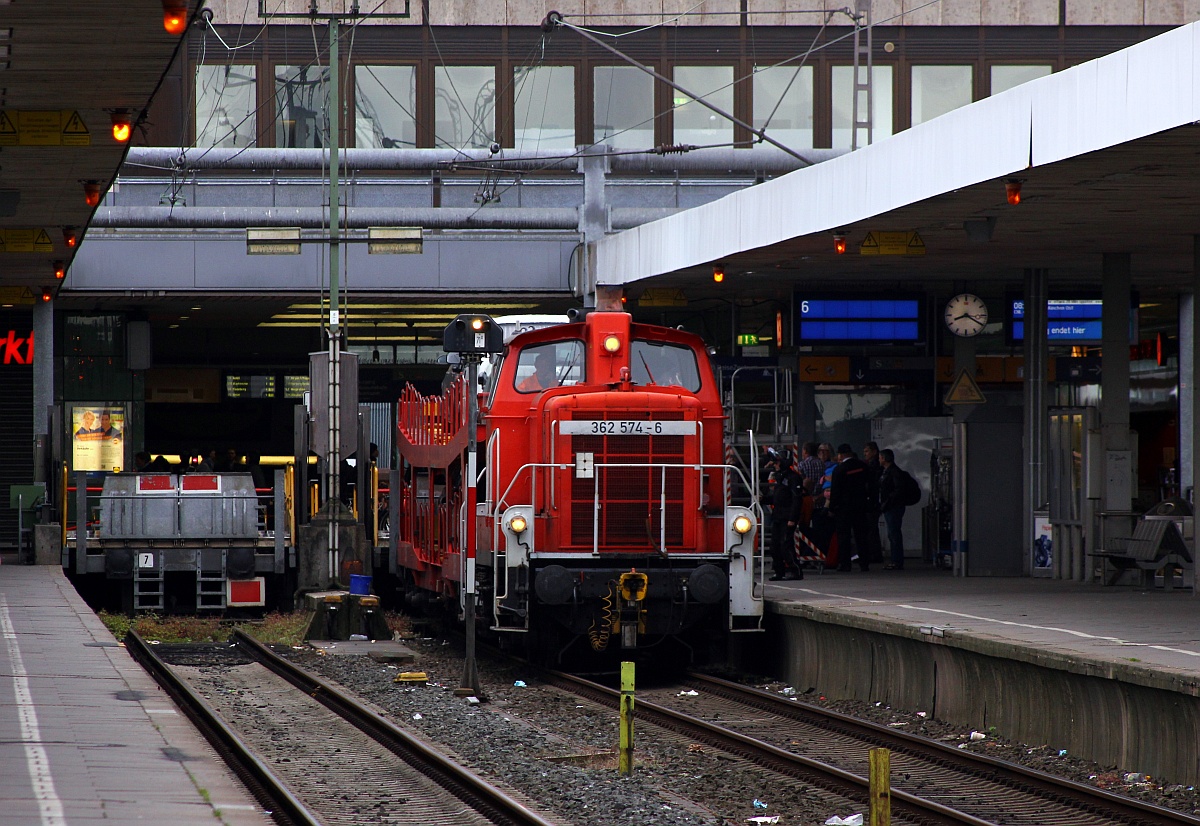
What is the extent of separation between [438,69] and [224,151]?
15.4ft

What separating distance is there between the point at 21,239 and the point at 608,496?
27.8 feet

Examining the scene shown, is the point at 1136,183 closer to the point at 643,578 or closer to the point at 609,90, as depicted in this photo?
the point at 643,578

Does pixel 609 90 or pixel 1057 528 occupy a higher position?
pixel 609 90

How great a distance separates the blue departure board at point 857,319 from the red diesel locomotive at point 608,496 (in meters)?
7.16

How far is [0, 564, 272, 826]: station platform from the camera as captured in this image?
743 cm

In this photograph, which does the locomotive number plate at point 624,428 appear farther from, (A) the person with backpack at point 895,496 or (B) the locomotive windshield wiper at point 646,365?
(A) the person with backpack at point 895,496

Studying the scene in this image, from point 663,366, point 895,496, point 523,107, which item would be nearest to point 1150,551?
point 895,496

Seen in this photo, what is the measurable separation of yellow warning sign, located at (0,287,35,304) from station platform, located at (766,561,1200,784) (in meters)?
13.4

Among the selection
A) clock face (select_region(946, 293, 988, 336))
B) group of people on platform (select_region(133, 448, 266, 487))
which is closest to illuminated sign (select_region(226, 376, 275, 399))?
group of people on platform (select_region(133, 448, 266, 487))

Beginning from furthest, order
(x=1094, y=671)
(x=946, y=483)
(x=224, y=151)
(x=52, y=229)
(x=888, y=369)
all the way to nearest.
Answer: (x=224, y=151) → (x=888, y=369) → (x=946, y=483) → (x=52, y=229) → (x=1094, y=671)

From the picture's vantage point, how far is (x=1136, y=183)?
1358cm

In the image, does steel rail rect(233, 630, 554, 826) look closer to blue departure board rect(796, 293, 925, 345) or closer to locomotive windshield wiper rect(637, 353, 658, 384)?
locomotive windshield wiper rect(637, 353, 658, 384)

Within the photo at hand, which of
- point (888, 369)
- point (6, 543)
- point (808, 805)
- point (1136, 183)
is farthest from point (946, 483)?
point (6, 543)

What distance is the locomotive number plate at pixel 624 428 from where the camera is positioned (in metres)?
14.5
